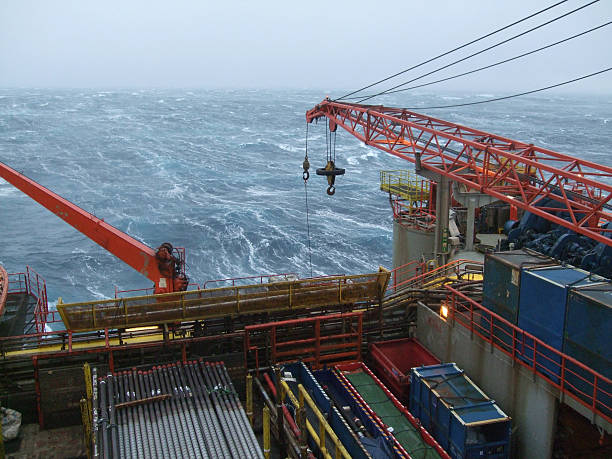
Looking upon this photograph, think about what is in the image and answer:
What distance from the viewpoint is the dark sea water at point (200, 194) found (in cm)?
4375

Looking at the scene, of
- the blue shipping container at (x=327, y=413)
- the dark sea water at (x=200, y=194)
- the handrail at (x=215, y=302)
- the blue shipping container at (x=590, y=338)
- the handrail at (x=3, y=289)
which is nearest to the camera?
the blue shipping container at (x=590, y=338)

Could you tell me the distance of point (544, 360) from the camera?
587 inches

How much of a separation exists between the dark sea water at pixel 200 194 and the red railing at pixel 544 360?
25.4 m

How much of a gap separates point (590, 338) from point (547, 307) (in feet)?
4.51

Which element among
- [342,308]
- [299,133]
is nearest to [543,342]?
[342,308]

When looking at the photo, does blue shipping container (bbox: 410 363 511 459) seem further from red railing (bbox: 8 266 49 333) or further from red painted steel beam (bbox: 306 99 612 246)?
red railing (bbox: 8 266 49 333)

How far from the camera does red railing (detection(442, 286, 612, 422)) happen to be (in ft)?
43.2

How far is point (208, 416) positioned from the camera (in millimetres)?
12156

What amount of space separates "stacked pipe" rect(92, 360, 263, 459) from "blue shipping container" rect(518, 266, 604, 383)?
7941 millimetres

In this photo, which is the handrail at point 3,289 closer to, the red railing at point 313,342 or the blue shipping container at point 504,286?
the red railing at point 313,342

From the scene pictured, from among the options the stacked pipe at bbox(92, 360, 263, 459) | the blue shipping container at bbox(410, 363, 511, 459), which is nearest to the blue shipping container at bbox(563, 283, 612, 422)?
the blue shipping container at bbox(410, 363, 511, 459)

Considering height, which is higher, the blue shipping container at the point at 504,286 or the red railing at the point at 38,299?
the blue shipping container at the point at 504,286

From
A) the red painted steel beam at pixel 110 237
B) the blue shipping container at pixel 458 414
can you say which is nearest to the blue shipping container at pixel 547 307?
the blue shipping container at pixel 458 414

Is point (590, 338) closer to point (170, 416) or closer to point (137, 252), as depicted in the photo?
point (170, 416)
